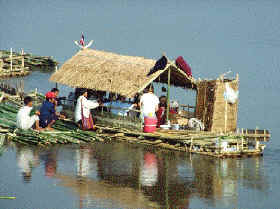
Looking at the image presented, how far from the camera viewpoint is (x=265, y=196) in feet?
49.4

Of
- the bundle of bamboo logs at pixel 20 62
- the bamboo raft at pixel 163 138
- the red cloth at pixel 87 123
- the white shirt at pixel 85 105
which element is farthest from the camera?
the bundle of bamboo logs at pixel 20 62

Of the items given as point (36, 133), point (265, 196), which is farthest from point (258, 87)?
point (265, 196)

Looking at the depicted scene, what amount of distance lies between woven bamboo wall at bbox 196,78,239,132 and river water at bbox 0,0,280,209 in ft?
4.74

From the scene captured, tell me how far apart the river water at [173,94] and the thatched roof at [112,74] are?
1771mm

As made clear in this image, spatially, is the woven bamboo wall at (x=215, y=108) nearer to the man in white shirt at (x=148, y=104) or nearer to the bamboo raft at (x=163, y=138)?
the bamboo raft at (x=163, y=138)

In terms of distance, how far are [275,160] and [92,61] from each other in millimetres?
6506

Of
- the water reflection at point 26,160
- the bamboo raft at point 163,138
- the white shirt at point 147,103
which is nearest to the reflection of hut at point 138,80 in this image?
the white shirt at point 147,103

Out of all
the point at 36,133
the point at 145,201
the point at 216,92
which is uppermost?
the point at 216,92

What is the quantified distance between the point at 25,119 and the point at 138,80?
3309mm

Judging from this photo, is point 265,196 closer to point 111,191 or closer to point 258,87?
point 111,191

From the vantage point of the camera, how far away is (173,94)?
29.8 m

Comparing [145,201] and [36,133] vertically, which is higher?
[36,133]

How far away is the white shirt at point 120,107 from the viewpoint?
20.8m

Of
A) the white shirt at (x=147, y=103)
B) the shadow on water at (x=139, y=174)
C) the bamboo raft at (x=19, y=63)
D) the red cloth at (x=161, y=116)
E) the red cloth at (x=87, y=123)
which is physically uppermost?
the bamboo raft at (x=19, y=63)
